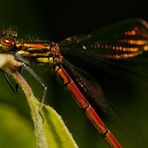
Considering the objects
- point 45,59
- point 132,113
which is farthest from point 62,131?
point 132,113

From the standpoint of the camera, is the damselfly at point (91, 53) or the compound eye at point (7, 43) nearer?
the compound eye at point (7, 43)

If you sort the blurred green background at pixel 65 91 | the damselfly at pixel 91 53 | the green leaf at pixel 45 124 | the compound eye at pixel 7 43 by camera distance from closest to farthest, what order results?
the green leaf at pixel 45 124
the compound eye at pixel 7 43
the damselfly at pixel 91 53
the blurred green background at pixel 65 91


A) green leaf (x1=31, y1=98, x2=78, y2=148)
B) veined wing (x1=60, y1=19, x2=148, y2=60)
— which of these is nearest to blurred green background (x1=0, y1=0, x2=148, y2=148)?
veined wing (x1=60, y1=19, x2=148, y2=60)

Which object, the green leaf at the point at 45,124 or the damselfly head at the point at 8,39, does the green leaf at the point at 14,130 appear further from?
the green leaf at the point at 45,124

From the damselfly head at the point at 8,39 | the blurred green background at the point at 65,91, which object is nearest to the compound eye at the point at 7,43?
the damselfly head at the point at 8,39

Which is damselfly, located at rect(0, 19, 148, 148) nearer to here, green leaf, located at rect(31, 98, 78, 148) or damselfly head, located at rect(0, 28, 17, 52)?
damselfly head, located at rect(0, 28, 17, 52)
